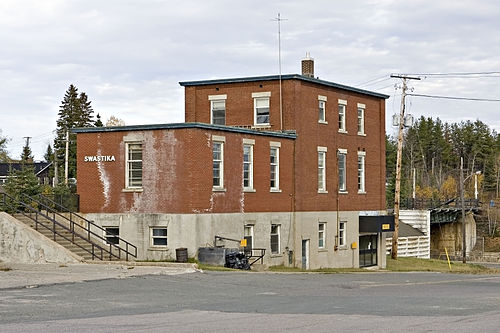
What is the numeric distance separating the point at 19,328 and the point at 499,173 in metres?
143

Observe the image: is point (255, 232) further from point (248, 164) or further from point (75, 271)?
point (75, 271)

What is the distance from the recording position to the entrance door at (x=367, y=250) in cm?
5075

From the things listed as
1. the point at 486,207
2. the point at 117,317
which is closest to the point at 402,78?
the point at 117,317

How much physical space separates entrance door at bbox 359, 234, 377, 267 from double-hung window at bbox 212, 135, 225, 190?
53.9ft

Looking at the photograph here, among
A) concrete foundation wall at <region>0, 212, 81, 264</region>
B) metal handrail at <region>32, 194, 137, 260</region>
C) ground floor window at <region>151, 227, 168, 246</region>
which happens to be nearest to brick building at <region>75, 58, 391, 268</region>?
ground floor window at <region>151, 227, 168, 246</region>

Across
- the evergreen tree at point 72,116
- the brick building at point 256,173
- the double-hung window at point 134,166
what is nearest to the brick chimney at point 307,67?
the brick building at point 256,173

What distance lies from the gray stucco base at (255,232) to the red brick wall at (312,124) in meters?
1.04

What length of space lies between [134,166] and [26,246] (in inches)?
245

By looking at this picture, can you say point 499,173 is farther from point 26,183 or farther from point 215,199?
point 215,199

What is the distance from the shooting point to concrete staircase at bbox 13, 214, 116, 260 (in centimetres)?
3391

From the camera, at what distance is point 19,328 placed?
15.4m

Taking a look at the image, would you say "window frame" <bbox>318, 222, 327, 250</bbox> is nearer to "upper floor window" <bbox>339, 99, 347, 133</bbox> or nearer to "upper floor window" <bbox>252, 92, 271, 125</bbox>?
"upper floor window" <bbox>339, 99, 347, 133</bbox>

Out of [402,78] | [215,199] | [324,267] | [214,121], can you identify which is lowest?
[324,267]

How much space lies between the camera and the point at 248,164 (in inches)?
1555
